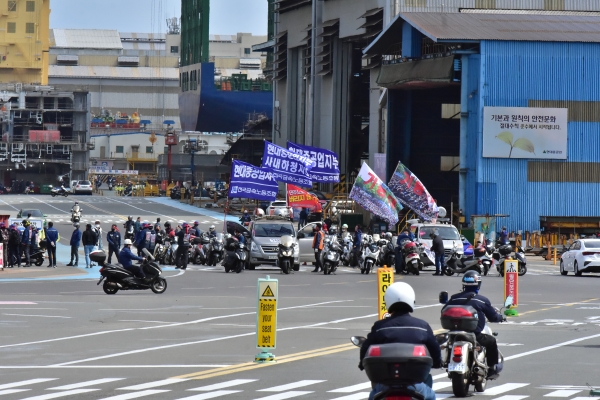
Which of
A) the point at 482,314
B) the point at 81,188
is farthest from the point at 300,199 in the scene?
the point at 81,188

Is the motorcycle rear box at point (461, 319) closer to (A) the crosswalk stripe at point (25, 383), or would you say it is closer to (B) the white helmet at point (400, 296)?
(B) the white helmet at point (400, 296)

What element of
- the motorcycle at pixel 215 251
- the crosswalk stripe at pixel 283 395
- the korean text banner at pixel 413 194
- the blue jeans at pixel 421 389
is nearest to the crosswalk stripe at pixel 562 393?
the crosswalk stripe at pixel 283 395

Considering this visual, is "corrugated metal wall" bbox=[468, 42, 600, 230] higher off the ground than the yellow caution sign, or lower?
higher

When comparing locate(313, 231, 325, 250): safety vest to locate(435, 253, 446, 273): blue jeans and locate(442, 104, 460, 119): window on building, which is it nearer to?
locate(435, 253, 446, 273): blue jeans

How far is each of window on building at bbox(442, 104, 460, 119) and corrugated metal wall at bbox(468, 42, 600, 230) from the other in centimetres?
1008


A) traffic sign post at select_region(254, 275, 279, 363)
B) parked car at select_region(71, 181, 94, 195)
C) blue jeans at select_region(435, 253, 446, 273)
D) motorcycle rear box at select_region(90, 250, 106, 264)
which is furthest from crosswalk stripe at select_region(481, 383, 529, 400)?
parked car at select_region(71, 181, 94, 195)

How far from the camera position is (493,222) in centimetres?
6038

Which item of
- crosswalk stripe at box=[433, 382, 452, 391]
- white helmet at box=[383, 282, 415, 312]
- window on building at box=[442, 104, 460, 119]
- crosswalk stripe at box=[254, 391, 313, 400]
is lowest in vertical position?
crosswalk stripe at box=[433, 382, 452, 391]

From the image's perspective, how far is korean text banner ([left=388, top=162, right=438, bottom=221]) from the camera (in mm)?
53969

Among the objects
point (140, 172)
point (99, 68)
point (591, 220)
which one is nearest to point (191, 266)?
point (591, 220)

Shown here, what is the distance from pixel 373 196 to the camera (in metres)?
49.8

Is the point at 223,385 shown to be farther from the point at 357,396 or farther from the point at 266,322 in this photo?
the point at 266,322

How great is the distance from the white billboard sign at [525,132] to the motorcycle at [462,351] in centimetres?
4886

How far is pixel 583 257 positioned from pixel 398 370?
3321cm
